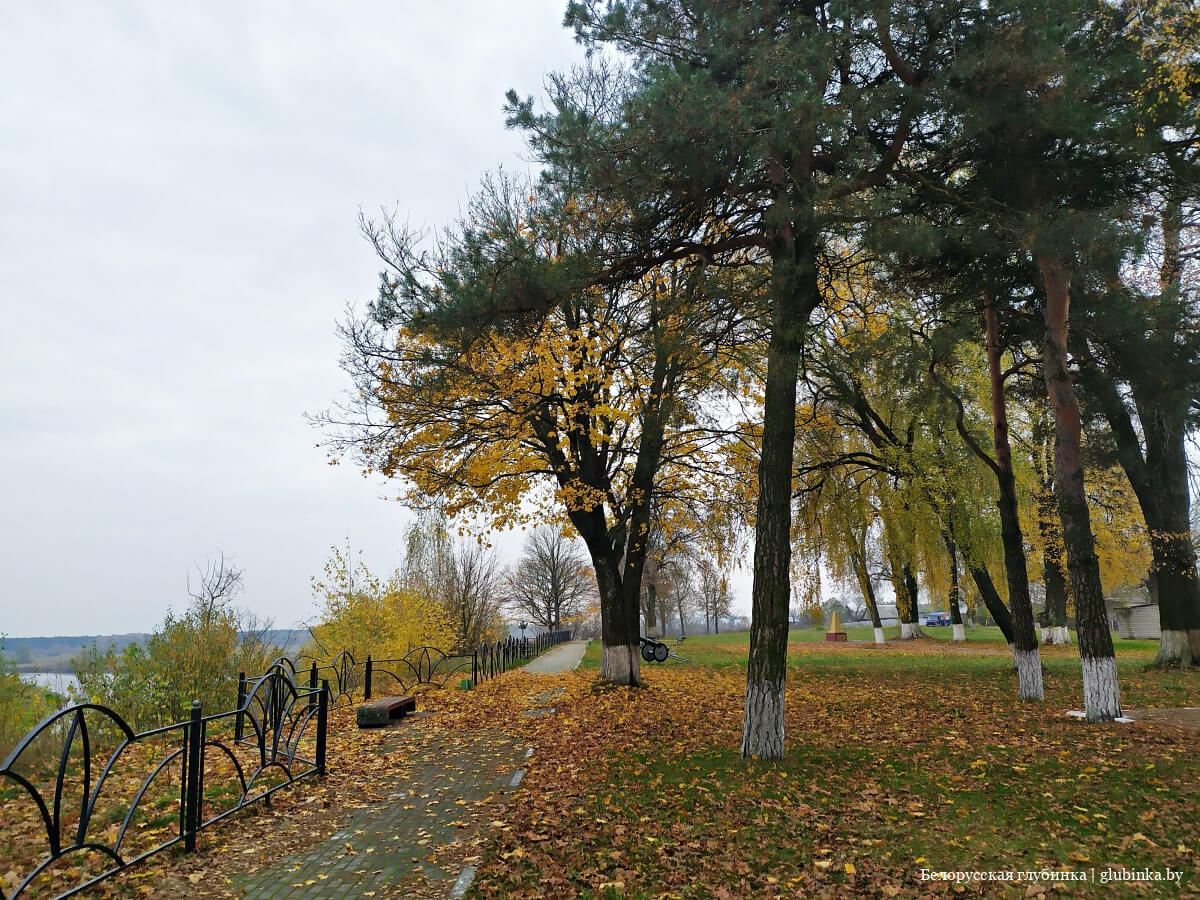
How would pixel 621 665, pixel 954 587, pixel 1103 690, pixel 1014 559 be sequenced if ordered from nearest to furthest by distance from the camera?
pixel 1103 690
pixel 1014 559
pixel 621 665
pixel 954 587

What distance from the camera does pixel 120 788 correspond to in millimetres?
7035

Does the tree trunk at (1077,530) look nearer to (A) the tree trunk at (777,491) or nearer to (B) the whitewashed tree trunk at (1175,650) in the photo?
(A) the tree trunk at (777,491)

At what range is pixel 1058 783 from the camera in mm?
6387

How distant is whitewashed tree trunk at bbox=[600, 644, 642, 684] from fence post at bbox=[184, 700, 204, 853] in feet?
30.7

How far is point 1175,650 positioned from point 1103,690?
743 centimetres

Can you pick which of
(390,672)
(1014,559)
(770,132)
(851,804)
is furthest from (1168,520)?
(390,672)

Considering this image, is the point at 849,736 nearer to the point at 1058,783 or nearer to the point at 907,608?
the point at 1058,783

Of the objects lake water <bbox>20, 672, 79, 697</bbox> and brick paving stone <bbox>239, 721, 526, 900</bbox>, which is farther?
lake water <bbox>20, 672, 79, 697</bbox>

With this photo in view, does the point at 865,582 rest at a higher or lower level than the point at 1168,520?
lower

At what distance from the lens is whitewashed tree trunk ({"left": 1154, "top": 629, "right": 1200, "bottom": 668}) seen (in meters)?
14.2

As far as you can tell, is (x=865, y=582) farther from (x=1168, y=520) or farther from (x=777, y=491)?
(x=777, y=491)

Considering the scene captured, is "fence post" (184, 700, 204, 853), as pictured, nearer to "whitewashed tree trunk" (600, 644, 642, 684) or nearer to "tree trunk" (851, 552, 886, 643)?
"whitewashed tree trunk" (600, 644, 642, 684)

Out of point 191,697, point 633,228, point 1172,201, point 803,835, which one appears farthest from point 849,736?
point 191,697

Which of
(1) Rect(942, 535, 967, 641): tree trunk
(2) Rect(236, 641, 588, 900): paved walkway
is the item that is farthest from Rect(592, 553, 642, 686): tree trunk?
(1) Rect(942, 535, 967, 641): tree trunk
